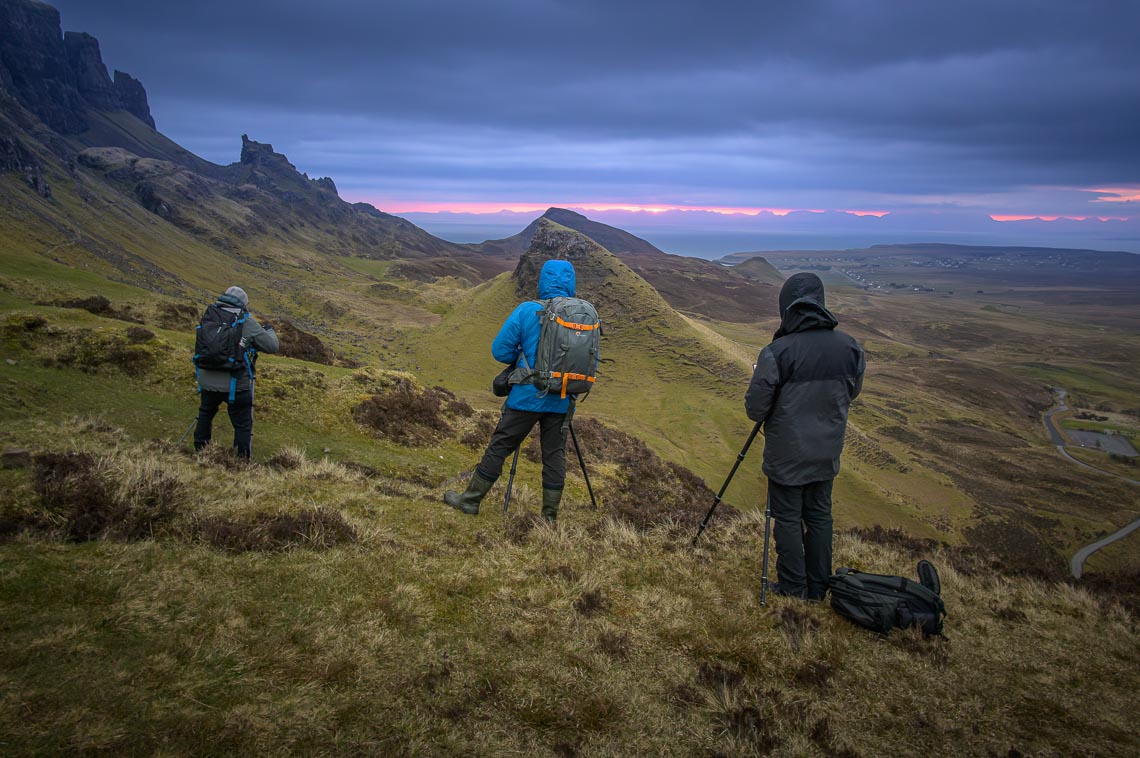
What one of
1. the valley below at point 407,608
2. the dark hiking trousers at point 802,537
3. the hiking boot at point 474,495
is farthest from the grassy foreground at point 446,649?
the hiking boot at point 474,495

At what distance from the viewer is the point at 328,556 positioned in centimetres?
557

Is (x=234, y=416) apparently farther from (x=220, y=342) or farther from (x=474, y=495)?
(x=474, y=495)

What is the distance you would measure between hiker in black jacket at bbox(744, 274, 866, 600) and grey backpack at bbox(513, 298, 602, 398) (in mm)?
2238

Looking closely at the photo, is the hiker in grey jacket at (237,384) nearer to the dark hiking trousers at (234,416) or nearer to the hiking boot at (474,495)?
the dark hiking trousers at (234,416)

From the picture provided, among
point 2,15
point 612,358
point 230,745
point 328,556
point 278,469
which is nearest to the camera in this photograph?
point 230,745

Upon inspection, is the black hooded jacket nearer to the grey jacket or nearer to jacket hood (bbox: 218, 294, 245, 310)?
the grey jacket

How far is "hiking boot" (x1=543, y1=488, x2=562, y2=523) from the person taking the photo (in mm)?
8047

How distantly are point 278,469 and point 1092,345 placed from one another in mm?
206020

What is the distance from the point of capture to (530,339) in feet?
24.1

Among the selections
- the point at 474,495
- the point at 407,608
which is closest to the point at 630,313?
the point at 474,495

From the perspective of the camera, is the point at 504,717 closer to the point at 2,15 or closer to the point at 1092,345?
the point at 1092,345

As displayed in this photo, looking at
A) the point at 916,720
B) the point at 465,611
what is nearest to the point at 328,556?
the point at 465,611

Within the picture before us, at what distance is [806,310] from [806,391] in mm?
954

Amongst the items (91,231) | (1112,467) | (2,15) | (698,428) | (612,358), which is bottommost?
(1112,467)
